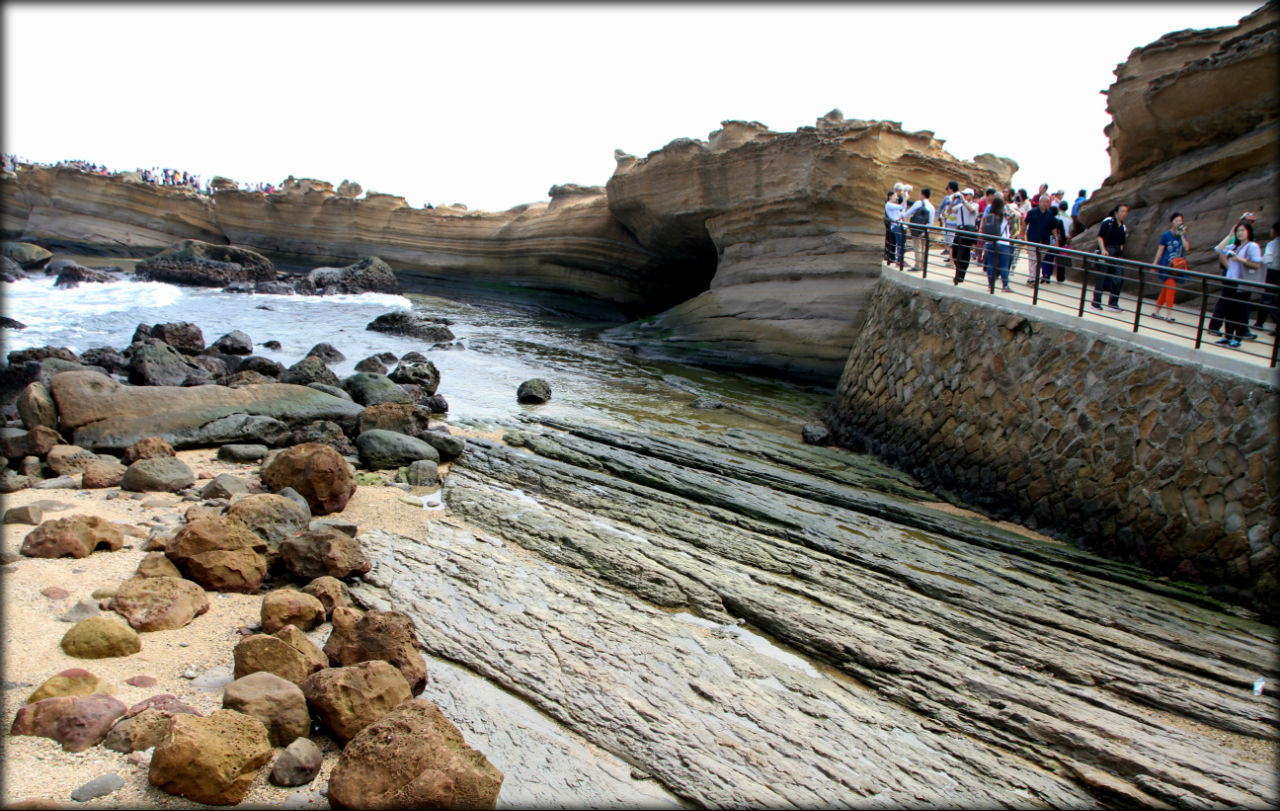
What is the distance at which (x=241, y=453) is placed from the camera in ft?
26.0

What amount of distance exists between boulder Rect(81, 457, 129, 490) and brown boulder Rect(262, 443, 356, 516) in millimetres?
1244

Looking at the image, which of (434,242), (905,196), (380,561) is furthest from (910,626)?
(434,242)

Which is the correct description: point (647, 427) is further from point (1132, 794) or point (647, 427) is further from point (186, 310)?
point (186, 310)

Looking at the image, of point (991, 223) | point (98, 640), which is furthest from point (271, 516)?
point (991, 223)

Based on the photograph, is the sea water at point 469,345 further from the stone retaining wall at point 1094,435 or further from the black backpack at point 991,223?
the black backpack at point 991,223

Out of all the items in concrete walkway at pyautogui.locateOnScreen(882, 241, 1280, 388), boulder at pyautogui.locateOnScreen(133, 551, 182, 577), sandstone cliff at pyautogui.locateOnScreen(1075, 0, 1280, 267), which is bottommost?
boulder at pyautogui.locateOnScreen(133, 551, 182, 577)

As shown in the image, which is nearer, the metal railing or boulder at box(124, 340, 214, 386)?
the metal railing

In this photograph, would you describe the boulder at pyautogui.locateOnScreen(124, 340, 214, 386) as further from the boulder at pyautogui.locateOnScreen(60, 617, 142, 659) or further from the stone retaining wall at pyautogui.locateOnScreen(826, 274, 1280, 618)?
the stone retaining wall at pyautogui.locateOnScreen(826, 274, 1280, 618)

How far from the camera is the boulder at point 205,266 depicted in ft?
85.4

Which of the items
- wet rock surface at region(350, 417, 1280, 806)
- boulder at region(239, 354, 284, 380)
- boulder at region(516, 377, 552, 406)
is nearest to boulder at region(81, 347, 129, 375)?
boulder at region(239, 354, 284, 380)

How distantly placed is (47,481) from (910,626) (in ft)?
22.9

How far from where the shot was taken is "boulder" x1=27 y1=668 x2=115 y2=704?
3506mm

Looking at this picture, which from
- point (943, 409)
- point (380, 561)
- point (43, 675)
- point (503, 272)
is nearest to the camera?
point (43, 675)

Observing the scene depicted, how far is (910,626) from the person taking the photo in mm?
5379
